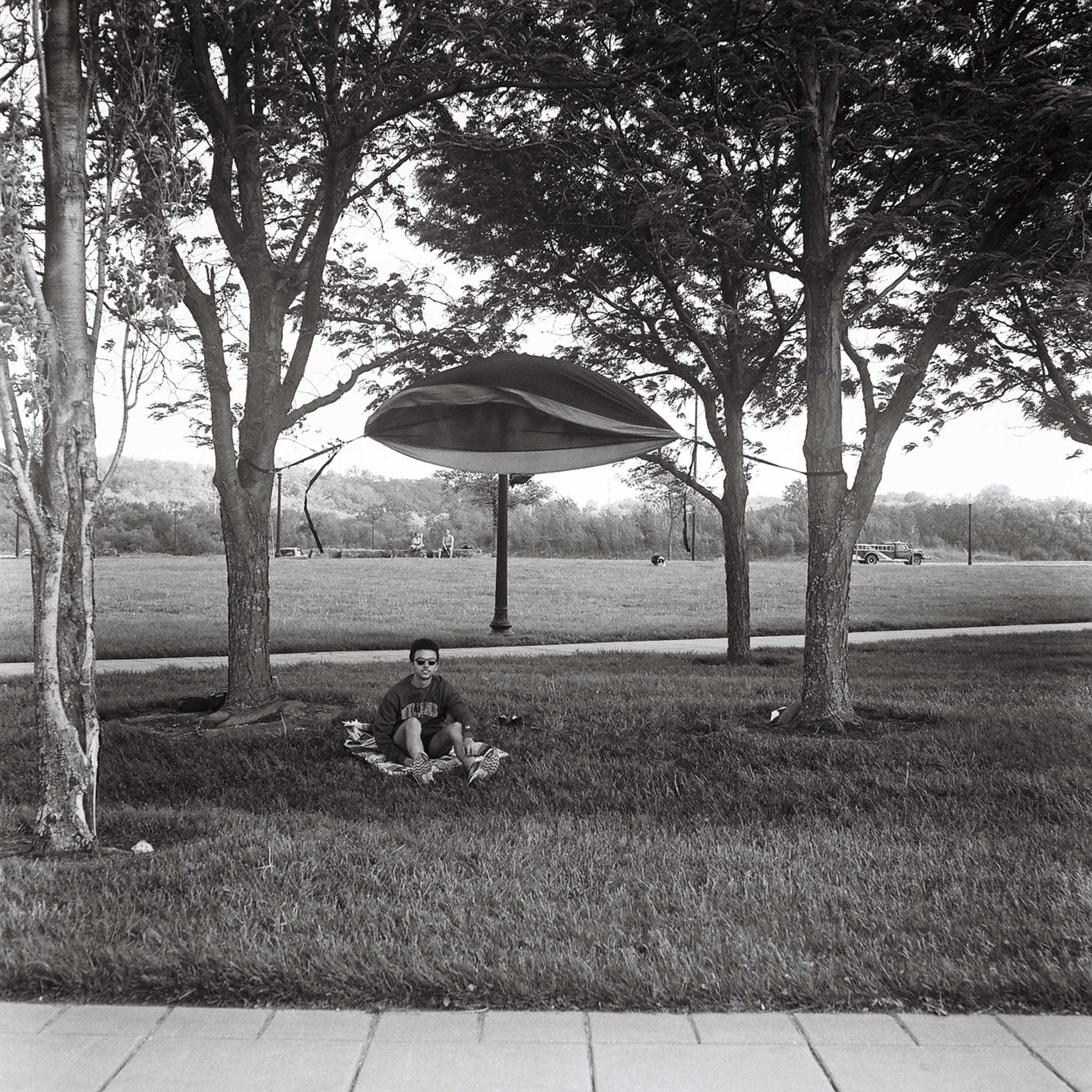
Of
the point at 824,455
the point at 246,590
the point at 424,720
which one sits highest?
the point at 824,455

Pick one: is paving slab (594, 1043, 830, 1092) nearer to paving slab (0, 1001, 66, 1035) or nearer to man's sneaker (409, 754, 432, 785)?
paving slab (0, 1001, 66, 1035)

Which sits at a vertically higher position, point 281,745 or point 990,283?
point 990,283

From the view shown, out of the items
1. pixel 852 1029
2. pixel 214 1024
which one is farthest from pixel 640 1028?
pixel 214 1024

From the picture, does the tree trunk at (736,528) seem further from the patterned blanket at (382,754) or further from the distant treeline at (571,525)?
the distant treeline at (571,525)

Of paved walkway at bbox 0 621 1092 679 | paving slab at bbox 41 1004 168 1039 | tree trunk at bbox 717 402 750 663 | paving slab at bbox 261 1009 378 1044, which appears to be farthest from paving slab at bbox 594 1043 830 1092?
paved walkway at bbox 0 621 1092 679

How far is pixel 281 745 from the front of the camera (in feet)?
22.5

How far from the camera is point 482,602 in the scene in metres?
23.2

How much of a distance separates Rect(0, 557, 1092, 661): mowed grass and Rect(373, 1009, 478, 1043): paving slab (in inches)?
217

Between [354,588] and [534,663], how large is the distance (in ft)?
44.0

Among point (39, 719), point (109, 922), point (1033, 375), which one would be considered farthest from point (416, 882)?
point (1033, 375)

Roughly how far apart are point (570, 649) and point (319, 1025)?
11532mm

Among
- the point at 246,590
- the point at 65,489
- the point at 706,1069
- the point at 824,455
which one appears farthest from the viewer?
the point at 246,590

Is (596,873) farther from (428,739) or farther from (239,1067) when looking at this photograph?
(428,739)

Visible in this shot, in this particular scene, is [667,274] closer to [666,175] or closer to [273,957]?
[666,175]
